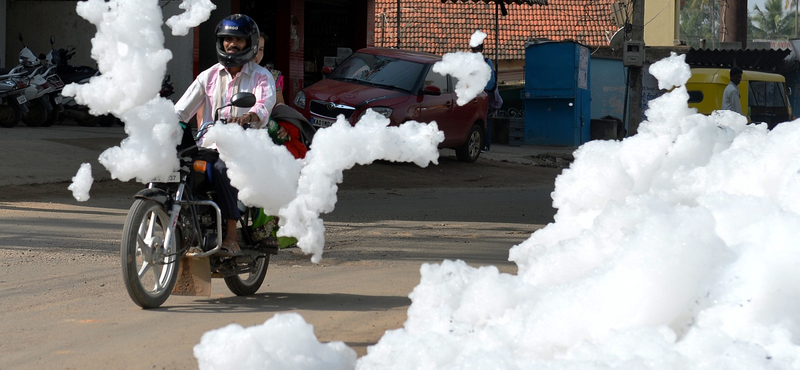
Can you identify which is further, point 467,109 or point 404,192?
point 467,109

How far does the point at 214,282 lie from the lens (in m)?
7.23

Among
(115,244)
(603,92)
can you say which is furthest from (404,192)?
(603,92)

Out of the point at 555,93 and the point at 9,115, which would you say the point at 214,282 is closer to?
the point at 9,115

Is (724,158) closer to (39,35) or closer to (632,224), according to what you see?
(632,224)

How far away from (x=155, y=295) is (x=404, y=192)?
8.05 m

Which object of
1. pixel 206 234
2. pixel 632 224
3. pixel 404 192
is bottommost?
pixel 404 192

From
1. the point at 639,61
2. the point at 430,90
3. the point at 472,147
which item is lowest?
the point at 472,147

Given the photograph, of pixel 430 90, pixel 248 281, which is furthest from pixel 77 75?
pixel 248 281

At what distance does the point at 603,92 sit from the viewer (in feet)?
91.3

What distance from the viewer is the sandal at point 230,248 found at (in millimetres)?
6117

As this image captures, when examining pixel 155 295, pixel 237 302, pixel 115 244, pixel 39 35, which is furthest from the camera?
pixel 39 35

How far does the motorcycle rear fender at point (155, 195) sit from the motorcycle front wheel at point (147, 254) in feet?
0.07

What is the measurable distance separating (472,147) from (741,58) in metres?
15.6

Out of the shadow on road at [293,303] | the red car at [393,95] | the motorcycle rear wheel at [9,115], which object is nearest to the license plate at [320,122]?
the red car at [393,95]
